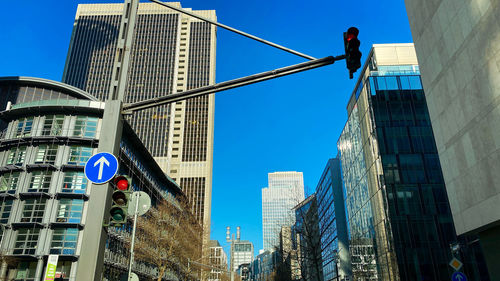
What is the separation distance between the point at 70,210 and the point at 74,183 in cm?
308

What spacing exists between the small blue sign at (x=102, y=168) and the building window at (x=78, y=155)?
3845cm

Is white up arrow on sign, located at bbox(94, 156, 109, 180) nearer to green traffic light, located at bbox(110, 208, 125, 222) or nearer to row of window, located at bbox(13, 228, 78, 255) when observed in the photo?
green traffic light, located at bbox(110, 208, 125, 222)

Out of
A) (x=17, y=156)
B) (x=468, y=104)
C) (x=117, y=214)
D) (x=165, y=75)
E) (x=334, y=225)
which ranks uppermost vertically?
(x=165, y=75)

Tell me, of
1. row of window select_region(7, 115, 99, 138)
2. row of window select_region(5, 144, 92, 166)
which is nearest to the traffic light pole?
row of window select_region(5, 144, 92, 166)

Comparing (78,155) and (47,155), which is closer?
(47,155)

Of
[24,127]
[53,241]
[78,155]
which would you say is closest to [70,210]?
[53,241]

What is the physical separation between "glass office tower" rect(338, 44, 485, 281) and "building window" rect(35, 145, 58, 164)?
38.5m

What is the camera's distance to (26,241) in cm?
3756

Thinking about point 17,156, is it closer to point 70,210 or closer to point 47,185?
point 47,185

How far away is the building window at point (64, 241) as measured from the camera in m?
37.8

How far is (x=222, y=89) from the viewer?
7.84m

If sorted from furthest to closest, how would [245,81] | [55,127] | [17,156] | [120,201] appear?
[55,127] → [17,156] → [245,81] → [120,201]

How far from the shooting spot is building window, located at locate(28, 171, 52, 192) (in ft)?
131

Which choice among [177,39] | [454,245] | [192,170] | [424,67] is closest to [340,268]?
[454,245]
